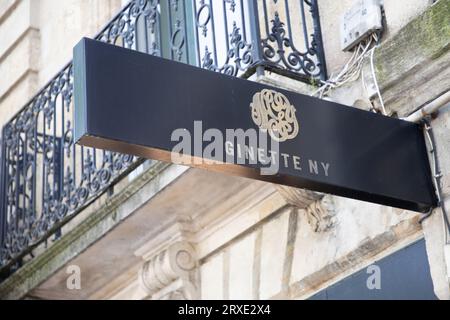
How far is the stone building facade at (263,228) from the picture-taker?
6266 mm

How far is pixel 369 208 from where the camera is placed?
21.9 feet

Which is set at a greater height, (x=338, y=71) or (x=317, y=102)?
(x=338, y=71)

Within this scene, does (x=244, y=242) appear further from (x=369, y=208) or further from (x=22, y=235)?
(x=22, y=235)

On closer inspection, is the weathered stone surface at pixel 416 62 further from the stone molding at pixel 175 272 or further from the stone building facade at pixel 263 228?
the stone molding at pixel 175 272

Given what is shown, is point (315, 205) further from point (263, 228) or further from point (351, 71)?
point (351, 71)

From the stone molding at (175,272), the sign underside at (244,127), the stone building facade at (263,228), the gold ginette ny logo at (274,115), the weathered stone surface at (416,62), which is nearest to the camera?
the sign underside at (244,127)

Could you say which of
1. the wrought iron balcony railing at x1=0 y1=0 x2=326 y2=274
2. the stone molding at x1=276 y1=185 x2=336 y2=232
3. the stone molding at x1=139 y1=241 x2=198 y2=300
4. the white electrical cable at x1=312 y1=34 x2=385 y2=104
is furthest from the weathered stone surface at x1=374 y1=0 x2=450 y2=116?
the stone molding at x1=139 y1=241 x2=198 y2=300

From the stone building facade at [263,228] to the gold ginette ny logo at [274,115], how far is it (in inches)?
30.8

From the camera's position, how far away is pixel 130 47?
8055 mm

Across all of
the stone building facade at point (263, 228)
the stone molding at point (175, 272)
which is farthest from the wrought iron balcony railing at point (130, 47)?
the stone molding at point (175, 272)

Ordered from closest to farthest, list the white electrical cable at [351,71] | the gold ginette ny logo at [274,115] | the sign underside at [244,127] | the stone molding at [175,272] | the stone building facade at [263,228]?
the sign underside at [244,127], the gold ginette ny logo at [274,115], the stone building facade at [263,228], the white electrical cable at [351,71], the stone molding at [175,272]
